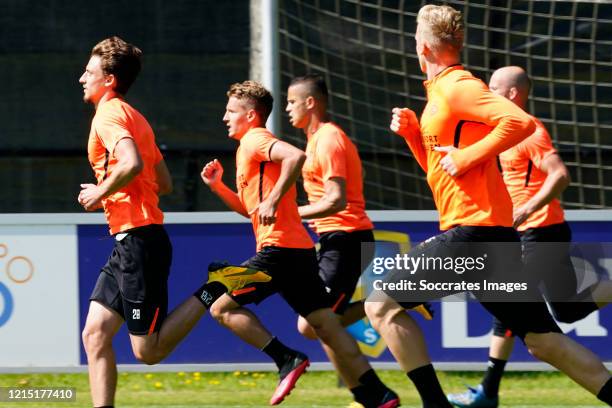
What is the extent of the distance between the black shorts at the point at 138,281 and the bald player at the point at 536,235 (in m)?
2.28

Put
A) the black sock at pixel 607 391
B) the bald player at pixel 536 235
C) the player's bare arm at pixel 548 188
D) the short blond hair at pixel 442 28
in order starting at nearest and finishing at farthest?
1. the black sock at pixel 607 391
2. the short blond hair at pixel 442 28
3. the player's bare arm at pixel 548 188
4. the bald player at pixel 536 235

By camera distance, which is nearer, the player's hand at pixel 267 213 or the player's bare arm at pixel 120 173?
the player's bare arm at pixel 120 173

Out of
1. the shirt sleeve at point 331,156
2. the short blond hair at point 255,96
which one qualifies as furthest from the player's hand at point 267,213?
the shirt sleeve at point 331,156

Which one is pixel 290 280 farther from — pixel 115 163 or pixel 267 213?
pixel 115 163

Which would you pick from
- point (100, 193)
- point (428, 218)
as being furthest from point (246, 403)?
point (100, 193)

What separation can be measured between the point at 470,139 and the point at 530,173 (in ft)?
6.20

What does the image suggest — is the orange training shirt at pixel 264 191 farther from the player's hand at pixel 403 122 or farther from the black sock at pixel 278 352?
the player's hand at pixel 403 122

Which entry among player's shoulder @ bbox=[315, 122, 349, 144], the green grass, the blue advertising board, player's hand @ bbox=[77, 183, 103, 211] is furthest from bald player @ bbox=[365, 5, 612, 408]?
the blue advertising board

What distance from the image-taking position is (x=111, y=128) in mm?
6098

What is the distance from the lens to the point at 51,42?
10.3m

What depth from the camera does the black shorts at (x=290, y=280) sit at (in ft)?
22.8

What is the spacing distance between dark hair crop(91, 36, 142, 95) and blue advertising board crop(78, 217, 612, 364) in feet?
7.43

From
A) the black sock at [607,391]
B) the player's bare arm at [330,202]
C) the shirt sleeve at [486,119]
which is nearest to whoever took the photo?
the shirt sleeve at [486,119]

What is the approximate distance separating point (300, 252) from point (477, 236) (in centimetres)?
146
